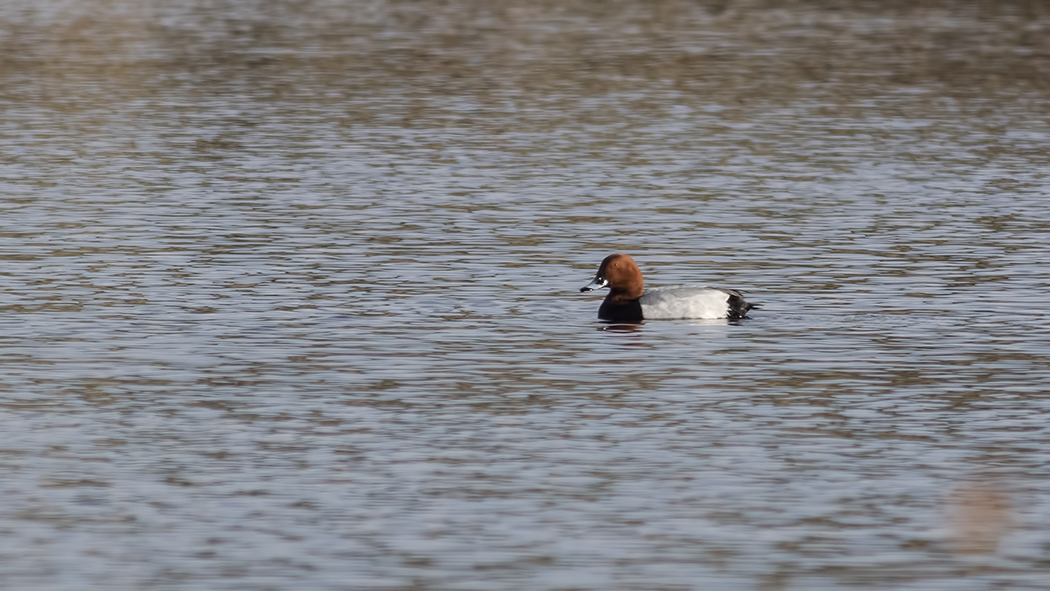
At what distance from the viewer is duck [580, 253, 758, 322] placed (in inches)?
831

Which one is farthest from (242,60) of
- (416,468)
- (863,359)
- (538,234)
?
(416,468)

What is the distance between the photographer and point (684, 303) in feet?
69.7

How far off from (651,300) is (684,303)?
32 cm

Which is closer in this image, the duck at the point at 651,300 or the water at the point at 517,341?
the water at the point at 517,341

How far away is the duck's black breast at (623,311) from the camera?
21297mm

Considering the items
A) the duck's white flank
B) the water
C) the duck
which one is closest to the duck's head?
the duck

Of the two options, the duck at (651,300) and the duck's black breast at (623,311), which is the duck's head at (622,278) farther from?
the duck's black breast at (623,311)

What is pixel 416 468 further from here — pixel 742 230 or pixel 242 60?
pixel 242 60

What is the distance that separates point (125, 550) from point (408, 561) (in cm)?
163

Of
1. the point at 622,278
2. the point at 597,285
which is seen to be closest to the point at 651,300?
the point at 622,278

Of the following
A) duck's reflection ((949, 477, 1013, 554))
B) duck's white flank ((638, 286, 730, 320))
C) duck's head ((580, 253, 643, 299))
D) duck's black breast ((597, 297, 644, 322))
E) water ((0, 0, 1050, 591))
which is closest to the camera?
duck's reflection ((949, 477, 1013, 554))

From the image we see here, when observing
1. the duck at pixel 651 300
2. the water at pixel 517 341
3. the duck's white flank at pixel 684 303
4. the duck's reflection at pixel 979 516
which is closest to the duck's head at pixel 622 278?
the duck at pixel 651 300

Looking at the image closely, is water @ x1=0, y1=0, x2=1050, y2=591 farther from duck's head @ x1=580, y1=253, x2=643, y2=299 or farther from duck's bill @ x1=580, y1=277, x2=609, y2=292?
duck's head @ x1=580, y1=253, x2=643, y2=299

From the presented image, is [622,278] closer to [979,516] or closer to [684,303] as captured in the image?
[684,303]
